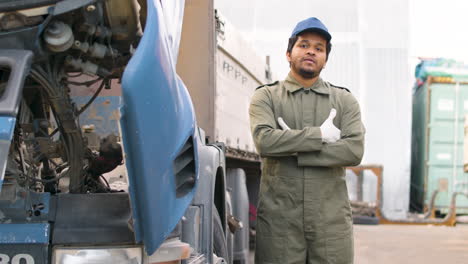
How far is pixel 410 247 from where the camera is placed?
33.2ft

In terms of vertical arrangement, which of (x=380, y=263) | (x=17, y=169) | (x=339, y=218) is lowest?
(x=380, y=263)

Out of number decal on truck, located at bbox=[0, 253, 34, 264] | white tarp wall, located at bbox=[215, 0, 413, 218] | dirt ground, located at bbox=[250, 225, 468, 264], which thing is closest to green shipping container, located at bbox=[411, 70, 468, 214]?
white tarp wall, located at bbox=[215, 0, 413, 218]

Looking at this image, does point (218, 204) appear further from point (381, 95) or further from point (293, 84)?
point (381, 95)

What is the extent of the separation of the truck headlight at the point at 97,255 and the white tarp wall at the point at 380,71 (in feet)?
45.4

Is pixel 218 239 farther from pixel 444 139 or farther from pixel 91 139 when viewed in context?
pixel 444 139

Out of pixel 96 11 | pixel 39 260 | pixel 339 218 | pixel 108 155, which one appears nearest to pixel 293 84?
pixel 339 218

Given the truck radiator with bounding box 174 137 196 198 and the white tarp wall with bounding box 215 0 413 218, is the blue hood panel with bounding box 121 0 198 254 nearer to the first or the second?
the truck radiator with bounding box 174 137 196 198

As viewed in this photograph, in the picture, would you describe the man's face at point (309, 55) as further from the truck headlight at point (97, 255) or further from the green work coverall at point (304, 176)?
the truck headlight at point (97, 255)

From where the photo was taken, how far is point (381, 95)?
16766 mm

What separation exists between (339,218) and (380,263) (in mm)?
4341

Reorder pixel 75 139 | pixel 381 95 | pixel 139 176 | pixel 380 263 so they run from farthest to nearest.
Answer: pixel 381 95 → pixel 380 263 → pixel 75 139 → pixel 139 176

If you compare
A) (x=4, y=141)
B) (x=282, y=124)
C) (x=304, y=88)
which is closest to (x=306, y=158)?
(x=282, y=124)

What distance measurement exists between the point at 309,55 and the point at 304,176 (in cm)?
75

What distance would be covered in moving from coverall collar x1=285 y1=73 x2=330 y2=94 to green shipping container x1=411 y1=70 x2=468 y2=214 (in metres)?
12.9
